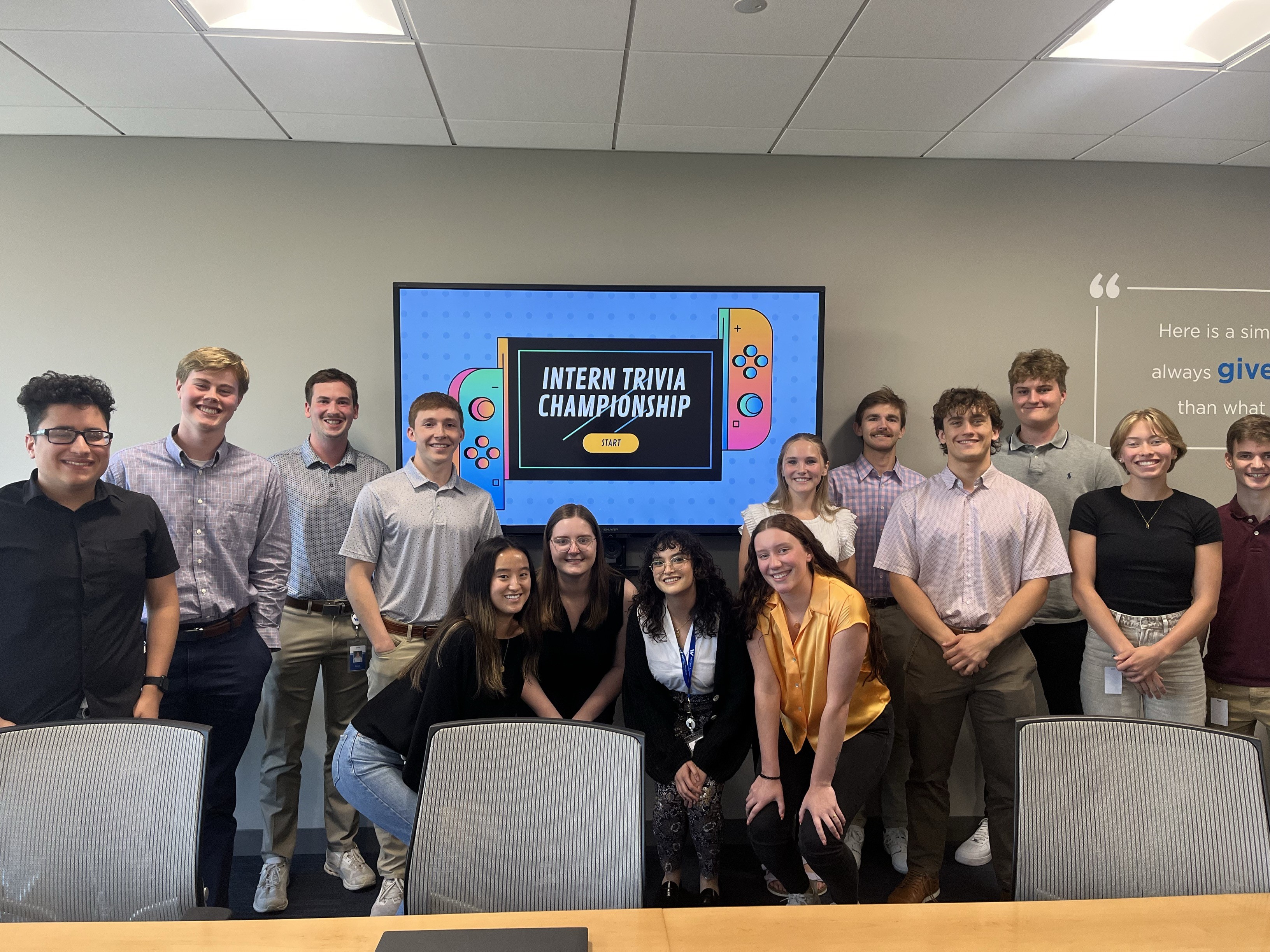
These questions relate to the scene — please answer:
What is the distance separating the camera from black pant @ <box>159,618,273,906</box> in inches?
101

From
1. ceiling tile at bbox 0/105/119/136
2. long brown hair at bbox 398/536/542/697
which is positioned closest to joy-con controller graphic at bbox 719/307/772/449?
long brown hair at bbox 398/536/542/697

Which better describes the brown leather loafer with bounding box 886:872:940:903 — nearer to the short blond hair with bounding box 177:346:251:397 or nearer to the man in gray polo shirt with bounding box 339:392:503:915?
the man in gray polo shirt with bounding box 339:392:503:915

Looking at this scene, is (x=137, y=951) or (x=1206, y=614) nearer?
(x=137, y=951)

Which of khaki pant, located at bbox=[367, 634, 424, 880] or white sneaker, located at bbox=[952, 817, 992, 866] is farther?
white sneaker, located at bbox=[952, 817, 992, 866]

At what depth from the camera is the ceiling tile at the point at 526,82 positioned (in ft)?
8.71

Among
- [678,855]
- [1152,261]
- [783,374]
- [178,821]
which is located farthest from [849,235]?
[178,821]

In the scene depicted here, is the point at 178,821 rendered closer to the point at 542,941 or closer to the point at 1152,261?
the point at 542,941

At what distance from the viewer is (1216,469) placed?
3674mm

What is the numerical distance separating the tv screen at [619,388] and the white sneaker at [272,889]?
159cm

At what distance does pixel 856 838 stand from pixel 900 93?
288cm

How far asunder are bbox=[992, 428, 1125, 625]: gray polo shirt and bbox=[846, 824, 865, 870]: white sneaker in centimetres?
114

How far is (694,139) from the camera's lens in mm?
3342

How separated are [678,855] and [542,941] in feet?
5.82

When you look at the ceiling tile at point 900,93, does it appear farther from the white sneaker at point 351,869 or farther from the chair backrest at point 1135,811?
the white sneaker at point 351,869
